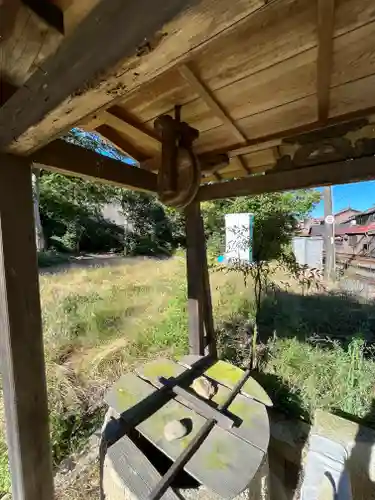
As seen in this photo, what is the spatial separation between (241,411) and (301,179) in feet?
4.20

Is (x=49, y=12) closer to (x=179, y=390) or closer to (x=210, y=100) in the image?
(x=210, y=100)

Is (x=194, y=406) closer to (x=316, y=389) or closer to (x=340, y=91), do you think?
(x=316, y=389)

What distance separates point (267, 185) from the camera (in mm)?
1677

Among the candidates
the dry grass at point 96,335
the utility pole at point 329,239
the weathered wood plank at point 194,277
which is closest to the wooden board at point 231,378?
the weathered wood plank at point 194,277

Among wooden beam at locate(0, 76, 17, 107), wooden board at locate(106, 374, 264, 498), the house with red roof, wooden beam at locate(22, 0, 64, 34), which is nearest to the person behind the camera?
wooden beam at locate(22, 0, 64, 34)

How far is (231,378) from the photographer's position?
1.73 metres

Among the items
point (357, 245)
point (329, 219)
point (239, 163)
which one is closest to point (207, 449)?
point (239, 163)

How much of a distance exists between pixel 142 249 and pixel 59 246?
3439mm

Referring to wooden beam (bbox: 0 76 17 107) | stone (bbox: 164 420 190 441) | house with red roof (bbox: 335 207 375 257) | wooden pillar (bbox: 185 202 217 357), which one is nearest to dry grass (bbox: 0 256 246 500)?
stone (bbox: 164 420 190 441)

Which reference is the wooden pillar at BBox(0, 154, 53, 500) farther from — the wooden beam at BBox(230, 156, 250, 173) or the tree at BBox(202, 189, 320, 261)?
the tree at BBox(202, 189, 320, 261)

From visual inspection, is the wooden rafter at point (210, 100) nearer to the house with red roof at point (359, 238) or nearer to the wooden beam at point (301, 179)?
the wooden beam at point (301, 179)

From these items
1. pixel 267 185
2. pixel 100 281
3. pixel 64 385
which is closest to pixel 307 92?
pixel 267 185

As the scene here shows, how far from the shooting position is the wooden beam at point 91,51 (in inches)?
17.1

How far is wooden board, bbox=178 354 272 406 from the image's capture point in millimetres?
1538
